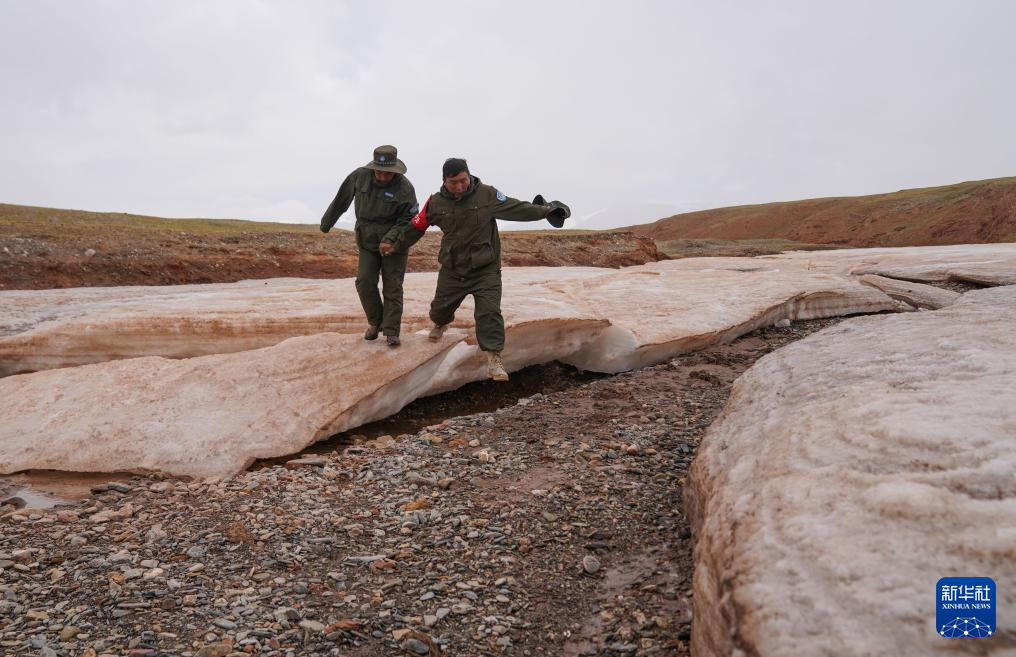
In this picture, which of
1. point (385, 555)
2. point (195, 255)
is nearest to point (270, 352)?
point (385, 555)

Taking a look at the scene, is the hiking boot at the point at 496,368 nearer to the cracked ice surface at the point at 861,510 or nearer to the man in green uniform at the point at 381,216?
the man in green uniform at the point at 381,216

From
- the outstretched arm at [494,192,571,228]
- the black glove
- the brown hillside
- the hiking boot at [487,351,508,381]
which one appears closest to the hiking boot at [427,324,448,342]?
the hiking boot at [487,351,508,381]

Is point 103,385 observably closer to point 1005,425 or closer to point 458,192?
point 458,192

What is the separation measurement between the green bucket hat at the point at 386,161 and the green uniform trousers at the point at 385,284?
0.82m

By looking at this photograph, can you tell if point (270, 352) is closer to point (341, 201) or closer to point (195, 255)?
point (341, 201)

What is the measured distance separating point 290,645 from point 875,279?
41.2 ft

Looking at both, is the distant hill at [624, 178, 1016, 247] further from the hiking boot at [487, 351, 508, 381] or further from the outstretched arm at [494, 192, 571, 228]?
the hiking boot at [487, 351, 508, 381]

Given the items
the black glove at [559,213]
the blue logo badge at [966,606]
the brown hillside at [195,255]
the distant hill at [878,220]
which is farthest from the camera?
the distant hill at [878,220]

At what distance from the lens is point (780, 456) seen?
3.45 metres

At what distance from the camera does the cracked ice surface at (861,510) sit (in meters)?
2.28

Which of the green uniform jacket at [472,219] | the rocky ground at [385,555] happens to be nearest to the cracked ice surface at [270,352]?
the rocky ground at [385,555]

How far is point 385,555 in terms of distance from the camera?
13.4ft

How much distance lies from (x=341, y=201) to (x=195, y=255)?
1498 centimetres

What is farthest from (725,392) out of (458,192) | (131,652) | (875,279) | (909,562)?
(875,279)
